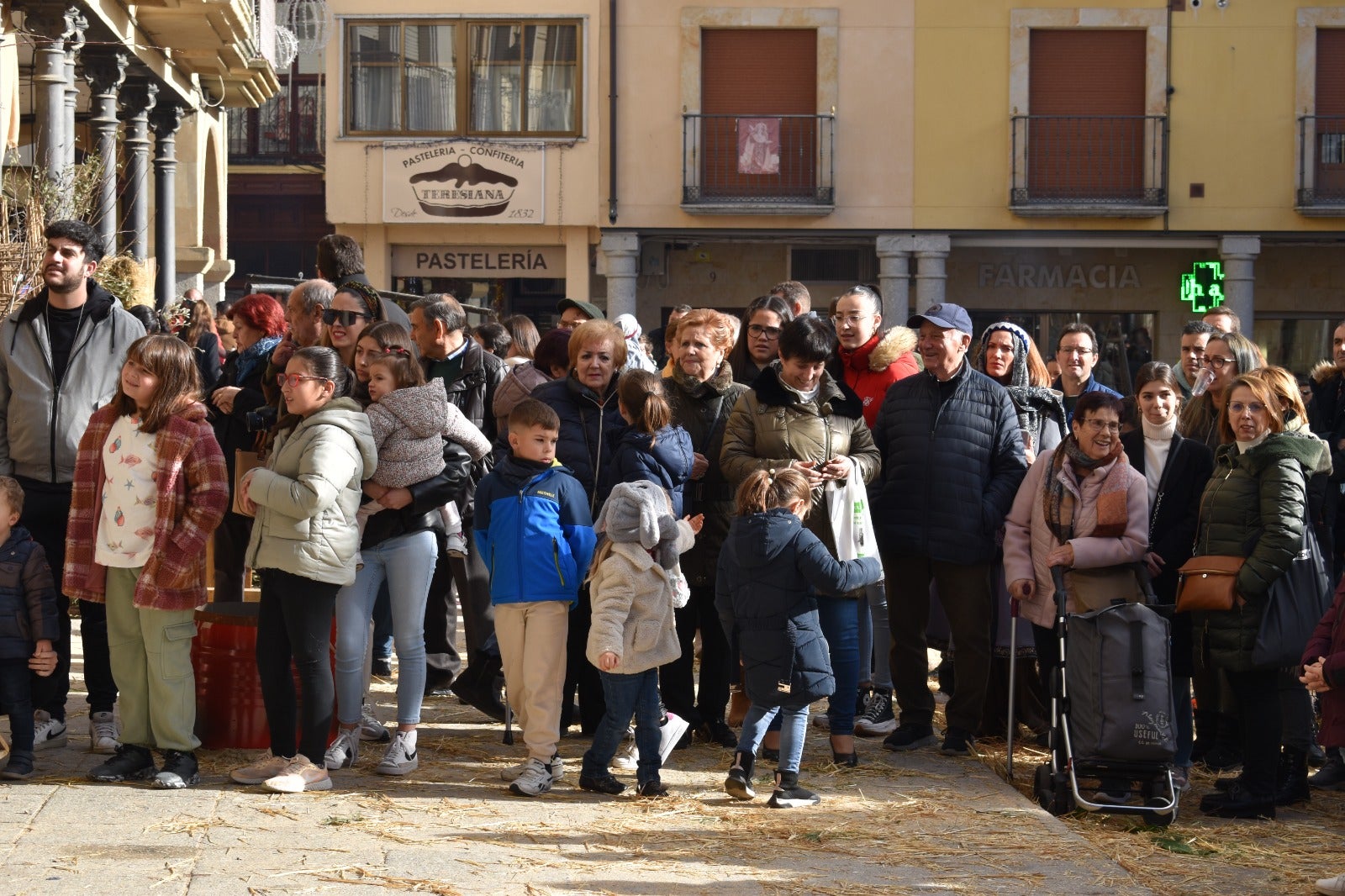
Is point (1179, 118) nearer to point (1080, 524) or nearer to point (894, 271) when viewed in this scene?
point (894, 271)

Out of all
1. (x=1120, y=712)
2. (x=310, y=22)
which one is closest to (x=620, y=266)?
(x=310, y=22)

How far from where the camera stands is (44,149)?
13328 millimetres

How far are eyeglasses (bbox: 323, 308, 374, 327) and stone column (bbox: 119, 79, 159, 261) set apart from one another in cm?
979

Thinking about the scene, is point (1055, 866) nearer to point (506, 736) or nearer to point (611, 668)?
point (611, 668)

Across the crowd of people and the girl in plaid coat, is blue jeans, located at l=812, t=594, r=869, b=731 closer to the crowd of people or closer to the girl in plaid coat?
the crowd of people

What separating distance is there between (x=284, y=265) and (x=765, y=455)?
3273cm

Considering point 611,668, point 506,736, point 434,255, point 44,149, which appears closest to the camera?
point 611,668

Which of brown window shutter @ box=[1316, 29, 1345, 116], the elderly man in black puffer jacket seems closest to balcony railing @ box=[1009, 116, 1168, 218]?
brown window shutter @ box=[1316, 29, 1345, 116]

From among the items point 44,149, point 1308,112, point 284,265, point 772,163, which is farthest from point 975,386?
point 284,265

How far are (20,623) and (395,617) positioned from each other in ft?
4.89

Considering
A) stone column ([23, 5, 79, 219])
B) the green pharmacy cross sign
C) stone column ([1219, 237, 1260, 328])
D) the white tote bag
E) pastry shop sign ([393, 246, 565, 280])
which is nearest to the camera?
the white tote bag

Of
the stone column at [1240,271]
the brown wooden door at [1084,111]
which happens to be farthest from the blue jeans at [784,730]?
the stone column at [1240,271]

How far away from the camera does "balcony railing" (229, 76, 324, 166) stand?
1480 inches

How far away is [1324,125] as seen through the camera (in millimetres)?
25406
